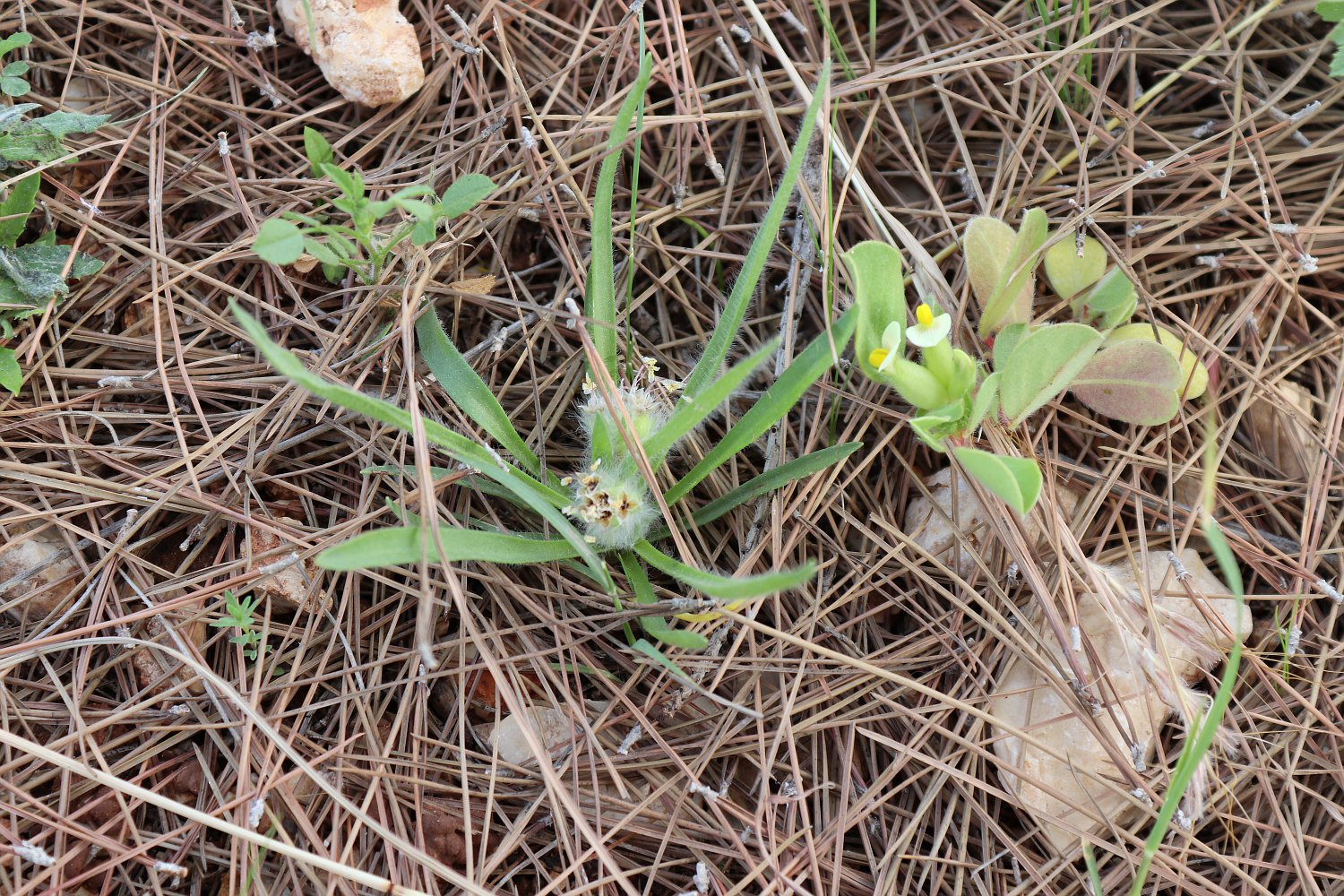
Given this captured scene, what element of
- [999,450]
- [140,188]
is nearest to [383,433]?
[140,188]

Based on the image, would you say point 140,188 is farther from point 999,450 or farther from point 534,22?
point 999,450

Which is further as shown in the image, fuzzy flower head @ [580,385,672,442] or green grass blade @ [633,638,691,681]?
fuzzy flower head @ [580,385,672,442]

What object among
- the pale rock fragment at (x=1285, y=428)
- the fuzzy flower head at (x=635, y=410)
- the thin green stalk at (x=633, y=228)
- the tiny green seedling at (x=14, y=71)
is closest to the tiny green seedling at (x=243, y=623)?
the fuzzy flower head at (x=635, y=410)

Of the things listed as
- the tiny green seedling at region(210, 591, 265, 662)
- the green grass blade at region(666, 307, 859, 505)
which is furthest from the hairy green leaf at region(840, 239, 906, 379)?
the tiny green seedling at region(210, 591, 265, 662)

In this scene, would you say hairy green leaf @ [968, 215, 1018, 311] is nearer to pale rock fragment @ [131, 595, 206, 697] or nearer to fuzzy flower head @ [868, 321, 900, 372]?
fuzzy flower head @ [868, 321, 900, 372]

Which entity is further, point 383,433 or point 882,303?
point 383,433

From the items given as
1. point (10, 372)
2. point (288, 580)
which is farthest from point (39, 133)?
point (288, 580)
